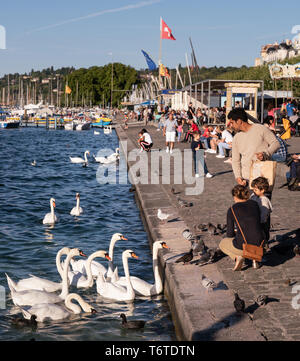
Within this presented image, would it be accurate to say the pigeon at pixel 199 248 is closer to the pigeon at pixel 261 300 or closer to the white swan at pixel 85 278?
the white swan at pixel 85 278

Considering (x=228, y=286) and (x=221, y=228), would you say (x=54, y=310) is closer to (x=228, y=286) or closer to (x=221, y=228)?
(x=228, y=286)

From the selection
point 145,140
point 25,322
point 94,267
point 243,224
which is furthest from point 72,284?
point 145,140

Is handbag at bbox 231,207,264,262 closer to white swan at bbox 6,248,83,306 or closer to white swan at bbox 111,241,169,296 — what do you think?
white swan at bbox 111,241,169,296

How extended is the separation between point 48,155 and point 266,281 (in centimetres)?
3327

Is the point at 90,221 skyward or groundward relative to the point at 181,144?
groundward

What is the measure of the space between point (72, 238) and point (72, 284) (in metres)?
3.63

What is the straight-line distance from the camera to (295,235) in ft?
30.0

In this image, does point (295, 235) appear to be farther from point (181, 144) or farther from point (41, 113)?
point (41, 113)

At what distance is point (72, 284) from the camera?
363 inches

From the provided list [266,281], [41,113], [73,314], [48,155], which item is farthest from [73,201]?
[41,113]

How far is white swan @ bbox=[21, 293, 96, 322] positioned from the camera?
294 inches

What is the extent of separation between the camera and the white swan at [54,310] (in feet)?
24.5

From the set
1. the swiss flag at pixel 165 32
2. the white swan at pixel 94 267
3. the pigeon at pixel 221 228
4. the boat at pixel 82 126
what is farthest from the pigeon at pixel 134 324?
the boat at pixel 82 126
